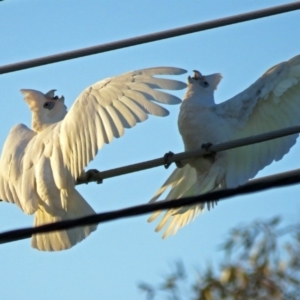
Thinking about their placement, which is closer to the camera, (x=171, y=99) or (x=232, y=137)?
(x=171, y=99)

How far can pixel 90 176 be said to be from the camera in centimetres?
621

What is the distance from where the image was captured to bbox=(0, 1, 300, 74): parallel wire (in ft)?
17.7

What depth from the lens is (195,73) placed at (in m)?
7.78

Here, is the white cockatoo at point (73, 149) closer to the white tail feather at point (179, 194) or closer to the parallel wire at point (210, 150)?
the parallel wire at point (210, 150)

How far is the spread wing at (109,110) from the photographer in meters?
5.98

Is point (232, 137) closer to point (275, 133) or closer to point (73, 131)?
point (73, 131)

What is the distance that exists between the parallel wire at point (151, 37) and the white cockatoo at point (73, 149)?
50 cm

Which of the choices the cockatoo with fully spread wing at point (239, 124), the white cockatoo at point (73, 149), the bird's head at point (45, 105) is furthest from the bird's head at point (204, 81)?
the bird's head at point (45, 105)

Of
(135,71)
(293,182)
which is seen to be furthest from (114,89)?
(293,182)

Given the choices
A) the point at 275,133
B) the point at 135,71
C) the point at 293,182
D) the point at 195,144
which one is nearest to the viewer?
the point at 293,182

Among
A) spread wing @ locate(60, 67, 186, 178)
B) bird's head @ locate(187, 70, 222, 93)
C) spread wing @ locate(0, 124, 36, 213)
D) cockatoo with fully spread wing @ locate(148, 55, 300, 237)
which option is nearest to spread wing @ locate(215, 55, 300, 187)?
cockatoo with fully spread wing @ locate(148, 55, 300, 237)

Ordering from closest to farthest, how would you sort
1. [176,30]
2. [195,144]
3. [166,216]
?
[176,30]
[195,144]
[166,216]

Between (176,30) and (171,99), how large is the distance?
582 millimetres

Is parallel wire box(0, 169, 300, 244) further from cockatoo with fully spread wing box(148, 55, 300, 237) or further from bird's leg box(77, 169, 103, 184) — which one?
cockatoo with fully spread wing box(148, 55, 300, 237)
